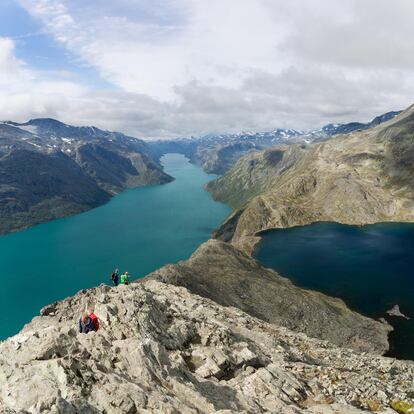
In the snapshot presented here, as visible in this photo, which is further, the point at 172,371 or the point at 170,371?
the point at 172,371

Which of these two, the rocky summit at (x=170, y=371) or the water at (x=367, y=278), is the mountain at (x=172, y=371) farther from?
the water at (x=367, y=278)

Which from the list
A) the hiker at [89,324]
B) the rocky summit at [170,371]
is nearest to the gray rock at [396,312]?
the rocky summit at [170,371]

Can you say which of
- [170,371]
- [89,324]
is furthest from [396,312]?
[89,324]

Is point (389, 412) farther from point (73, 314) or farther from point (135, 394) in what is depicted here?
point (73, 314)

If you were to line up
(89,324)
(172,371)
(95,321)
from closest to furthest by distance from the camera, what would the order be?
1. (172,371)
2. (89,324)
3. (95,321)

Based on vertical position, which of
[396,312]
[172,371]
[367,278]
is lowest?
[396,312]

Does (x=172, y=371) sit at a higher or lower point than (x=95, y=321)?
lower

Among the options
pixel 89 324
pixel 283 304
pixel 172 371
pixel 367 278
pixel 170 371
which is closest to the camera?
pixel 170 371

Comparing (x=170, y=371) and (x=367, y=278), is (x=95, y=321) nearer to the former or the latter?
(x=170, y=371)
